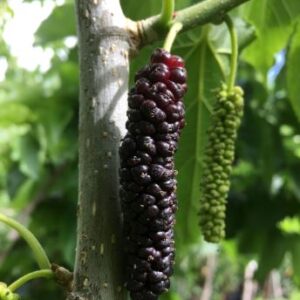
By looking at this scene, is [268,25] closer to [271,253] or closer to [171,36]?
[171,36]

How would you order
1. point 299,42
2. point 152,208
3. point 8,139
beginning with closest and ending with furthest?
point 152,208 < point 299,42 < point 8,139

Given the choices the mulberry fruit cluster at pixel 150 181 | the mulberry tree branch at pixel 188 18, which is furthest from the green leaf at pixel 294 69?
the mulberry fruit cluster at pixel 150 181

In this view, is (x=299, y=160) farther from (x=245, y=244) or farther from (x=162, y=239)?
(x=162, y=239)

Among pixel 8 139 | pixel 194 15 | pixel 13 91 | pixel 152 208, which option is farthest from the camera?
pixel 8 139

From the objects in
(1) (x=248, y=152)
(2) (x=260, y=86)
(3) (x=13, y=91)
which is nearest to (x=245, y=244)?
(1) (x=248, y=152)

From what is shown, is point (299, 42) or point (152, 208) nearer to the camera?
point (152, 208)

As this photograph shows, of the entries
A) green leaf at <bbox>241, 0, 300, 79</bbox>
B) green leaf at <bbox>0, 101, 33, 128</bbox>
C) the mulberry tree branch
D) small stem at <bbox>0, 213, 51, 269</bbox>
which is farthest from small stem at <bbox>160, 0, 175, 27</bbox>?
green leaf at <bbox>0, 101, 33, 128</bbox>

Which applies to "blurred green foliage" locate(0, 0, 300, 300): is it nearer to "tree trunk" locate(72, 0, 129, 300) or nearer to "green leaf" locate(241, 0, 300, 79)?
"green leaf" locate(241, 0, 300, 79)

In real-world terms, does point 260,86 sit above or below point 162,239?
above

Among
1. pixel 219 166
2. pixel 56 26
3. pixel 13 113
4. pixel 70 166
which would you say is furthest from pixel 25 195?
pixel 219 166
